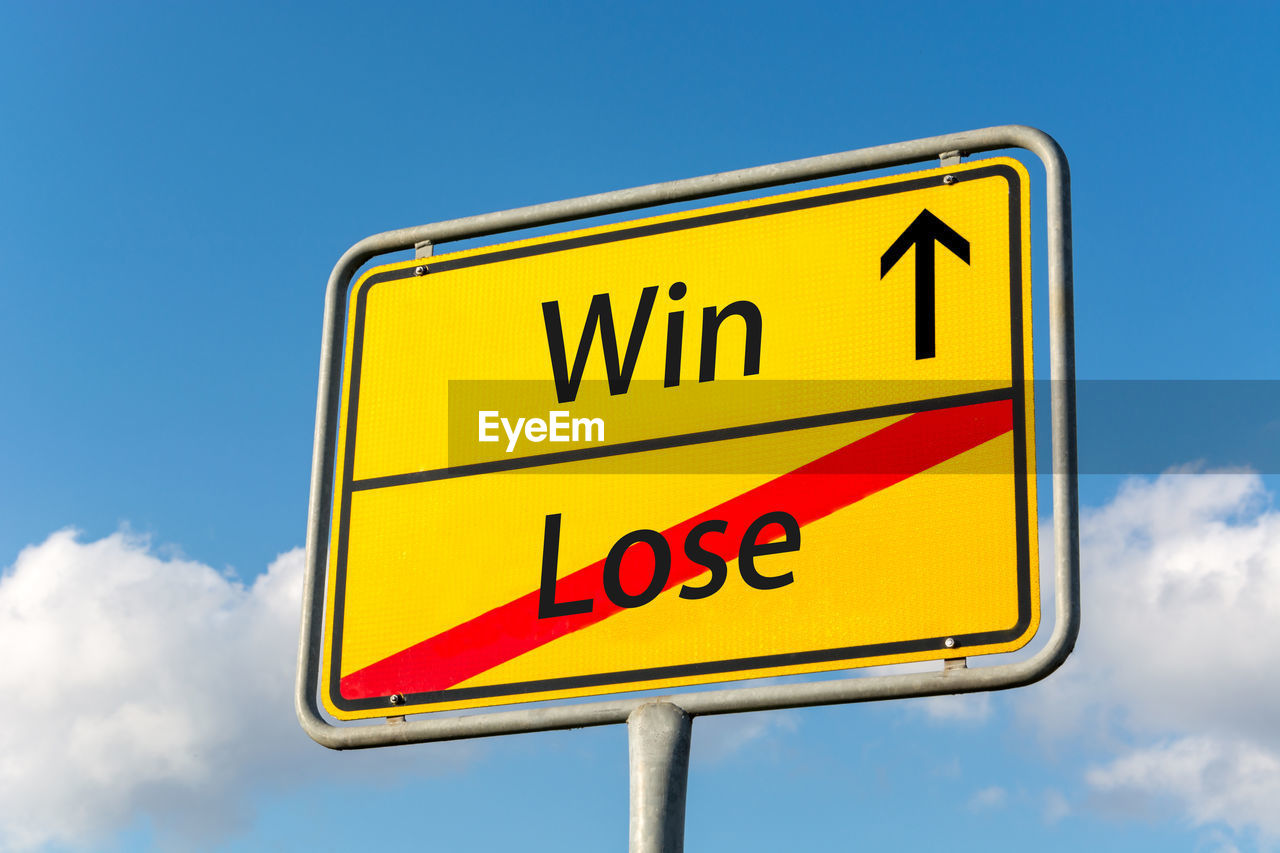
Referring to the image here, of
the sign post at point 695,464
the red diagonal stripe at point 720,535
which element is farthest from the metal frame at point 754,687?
the red diagonal stripe at point 720,535

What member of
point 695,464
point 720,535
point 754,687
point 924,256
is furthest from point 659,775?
point 924,256

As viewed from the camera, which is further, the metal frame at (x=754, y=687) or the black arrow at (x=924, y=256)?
the black arrow at (x=924, y=256)

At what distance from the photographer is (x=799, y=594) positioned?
315 centimetres

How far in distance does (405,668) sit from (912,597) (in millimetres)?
1321

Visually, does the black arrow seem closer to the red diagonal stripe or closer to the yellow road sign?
the yellow road sign

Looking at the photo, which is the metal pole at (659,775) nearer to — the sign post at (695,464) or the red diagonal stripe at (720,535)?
the sign post at (695,464)

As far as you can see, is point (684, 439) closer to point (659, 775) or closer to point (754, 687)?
point (754, 687)

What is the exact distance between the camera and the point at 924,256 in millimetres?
3309

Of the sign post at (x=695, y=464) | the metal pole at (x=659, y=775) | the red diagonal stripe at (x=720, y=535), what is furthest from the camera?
the red diagonal stripe at (x=720, y=535)

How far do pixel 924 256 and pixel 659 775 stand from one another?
Result: 1.43 metres

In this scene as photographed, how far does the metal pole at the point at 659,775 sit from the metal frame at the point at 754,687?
49 millimetres

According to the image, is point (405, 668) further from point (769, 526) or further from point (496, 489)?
point (769, 526)

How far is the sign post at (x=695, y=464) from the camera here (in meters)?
3.04

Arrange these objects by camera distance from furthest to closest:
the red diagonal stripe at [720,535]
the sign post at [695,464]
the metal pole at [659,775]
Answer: the red diagonal stripe at [720,535] < the sign post at [695,464] < the metal pole at [659,775]
